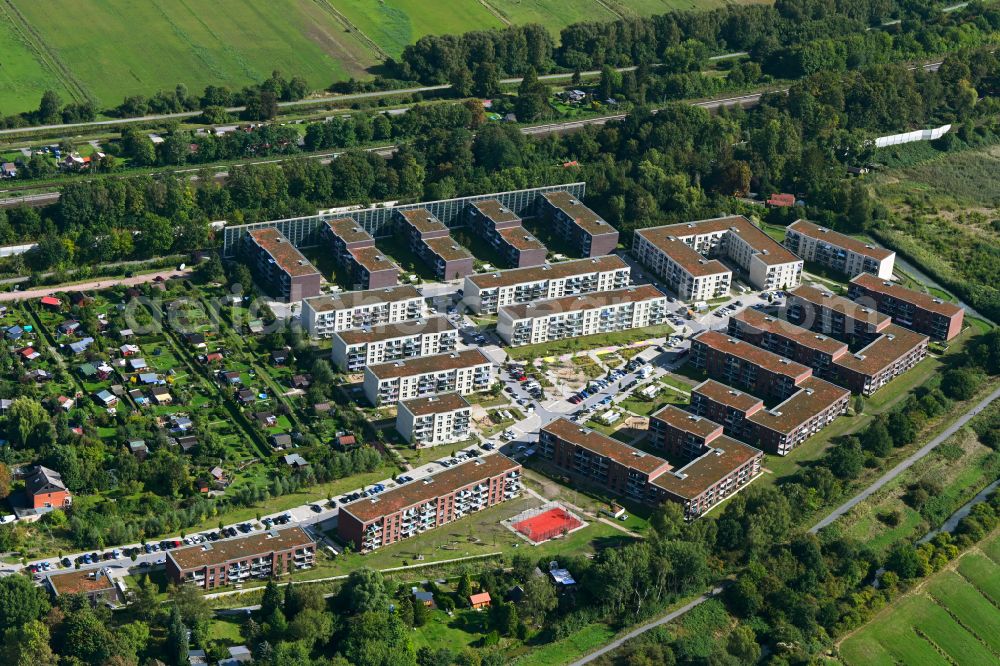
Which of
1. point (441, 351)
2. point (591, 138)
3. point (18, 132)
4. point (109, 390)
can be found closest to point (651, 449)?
point (441, 351)

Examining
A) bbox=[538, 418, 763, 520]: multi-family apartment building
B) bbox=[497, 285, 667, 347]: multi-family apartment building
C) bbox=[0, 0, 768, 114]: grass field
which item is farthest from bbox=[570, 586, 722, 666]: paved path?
bbox=[0, 0, 768, 114]: grass field

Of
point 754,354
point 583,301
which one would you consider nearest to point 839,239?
point 754,354

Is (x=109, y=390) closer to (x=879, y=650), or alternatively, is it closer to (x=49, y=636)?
(x=49, y=636)

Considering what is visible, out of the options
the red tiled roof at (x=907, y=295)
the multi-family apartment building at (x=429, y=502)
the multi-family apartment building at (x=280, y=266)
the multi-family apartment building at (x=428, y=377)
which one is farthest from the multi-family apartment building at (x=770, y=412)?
the multi-family apartment building at (x=280, y=266)

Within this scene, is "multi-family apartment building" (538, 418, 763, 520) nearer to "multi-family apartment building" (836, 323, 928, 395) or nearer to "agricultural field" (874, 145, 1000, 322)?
"multi-family apartment building" (836, 323, 928, 395)

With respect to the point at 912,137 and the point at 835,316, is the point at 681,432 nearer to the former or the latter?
the point at 835,316
